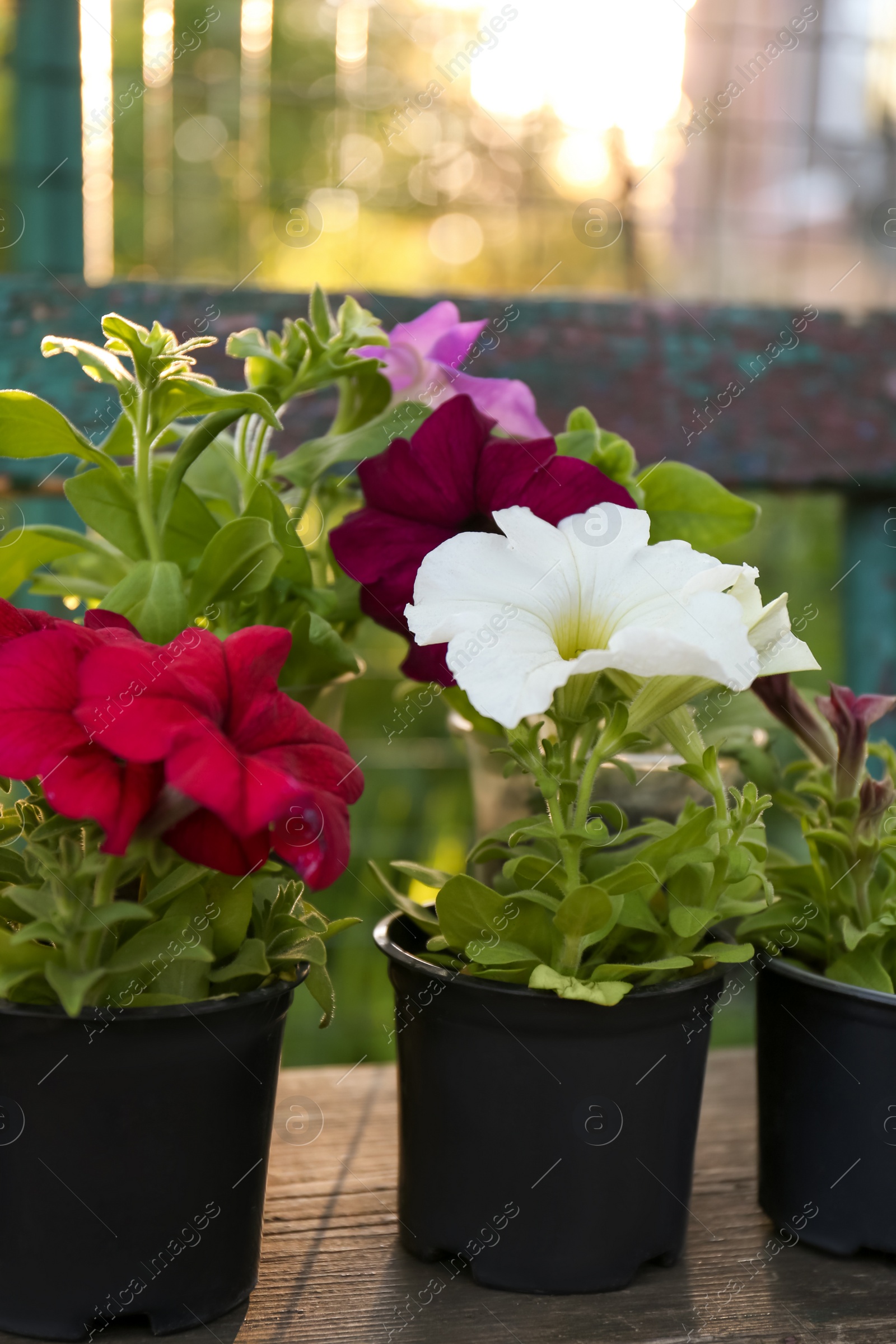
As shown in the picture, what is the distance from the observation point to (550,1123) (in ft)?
1.71

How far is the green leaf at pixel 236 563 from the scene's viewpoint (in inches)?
21.4

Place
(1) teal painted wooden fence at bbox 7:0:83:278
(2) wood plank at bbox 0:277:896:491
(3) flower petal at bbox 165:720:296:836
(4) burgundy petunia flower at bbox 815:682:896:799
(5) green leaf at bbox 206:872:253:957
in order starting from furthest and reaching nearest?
(1) teal painted wooden fence at bbox 7:0:83:278
(2) wood plank at bbox 0:277:896:491
(4) burgundy petunia flower at bbox 815:682:896:799
(5) green leaf at bbox 206:872:253:957
(3) flower petal at bbox 165:720:296:836

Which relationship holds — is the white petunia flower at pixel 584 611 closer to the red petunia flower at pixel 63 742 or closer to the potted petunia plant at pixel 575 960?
the potted petunia plant at pixel 575 960

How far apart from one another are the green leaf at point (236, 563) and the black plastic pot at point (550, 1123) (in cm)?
20

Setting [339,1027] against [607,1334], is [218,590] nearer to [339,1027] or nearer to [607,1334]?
[607,1334]

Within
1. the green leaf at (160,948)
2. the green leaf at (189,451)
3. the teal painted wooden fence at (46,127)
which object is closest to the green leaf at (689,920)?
the green leaf at (160,948)

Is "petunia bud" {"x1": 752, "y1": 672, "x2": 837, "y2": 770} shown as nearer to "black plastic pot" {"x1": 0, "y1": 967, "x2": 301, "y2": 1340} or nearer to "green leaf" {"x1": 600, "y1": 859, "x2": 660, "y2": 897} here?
"green leaf" {"x1": 600, "y1": 859, "x2": 660, "y2": 897}

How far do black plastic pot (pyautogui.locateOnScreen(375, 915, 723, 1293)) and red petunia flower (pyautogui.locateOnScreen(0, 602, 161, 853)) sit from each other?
0.18 metres

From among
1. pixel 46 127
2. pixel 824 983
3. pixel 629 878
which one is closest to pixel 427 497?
pixel 629 878

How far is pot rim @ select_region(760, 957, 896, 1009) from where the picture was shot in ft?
1.84

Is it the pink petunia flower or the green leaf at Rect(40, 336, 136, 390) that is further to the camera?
the pink petunia flower

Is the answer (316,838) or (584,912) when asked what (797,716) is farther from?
(316,838)

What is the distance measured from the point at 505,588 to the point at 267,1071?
25 cm

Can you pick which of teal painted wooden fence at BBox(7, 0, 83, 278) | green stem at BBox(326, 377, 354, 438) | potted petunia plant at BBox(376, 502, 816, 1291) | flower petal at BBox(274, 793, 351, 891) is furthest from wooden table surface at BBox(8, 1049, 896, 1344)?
teal painted wooden fence at BBox(7, 0, 83, 278)
